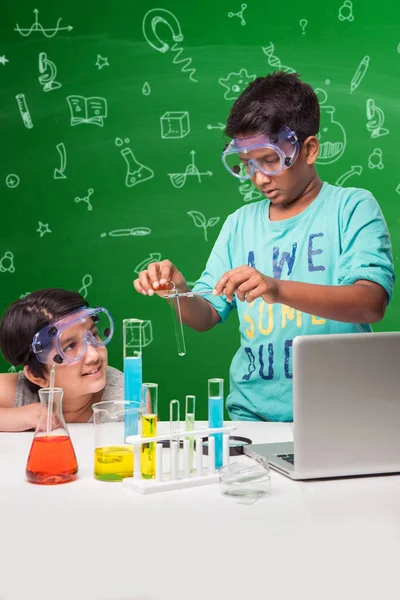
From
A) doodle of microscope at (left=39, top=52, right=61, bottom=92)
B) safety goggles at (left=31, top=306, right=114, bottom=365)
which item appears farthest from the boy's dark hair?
doodle of microscope at (left=39, top=52, right=61, bottom=92)

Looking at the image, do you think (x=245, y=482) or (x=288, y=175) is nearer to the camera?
(x=245, y=482)

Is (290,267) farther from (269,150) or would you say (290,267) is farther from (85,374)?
(85,374)

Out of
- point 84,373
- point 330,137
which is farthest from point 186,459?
point 330,137

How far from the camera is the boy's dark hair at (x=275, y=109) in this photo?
1983mm

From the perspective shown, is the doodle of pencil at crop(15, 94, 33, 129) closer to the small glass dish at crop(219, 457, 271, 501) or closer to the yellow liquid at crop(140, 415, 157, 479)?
the yellow liquid at crop(140, 415, 157, 479)

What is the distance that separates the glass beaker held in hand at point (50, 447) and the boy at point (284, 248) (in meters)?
0.48

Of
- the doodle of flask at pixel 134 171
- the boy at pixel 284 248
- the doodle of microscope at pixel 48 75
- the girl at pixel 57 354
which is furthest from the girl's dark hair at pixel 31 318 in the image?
the doodle of microscope at pixel 48 75

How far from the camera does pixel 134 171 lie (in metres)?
3.50

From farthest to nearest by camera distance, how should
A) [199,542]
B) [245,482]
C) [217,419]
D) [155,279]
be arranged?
1. [155,279]
2. [217,419]
3. [245,482]
4. [199,542]

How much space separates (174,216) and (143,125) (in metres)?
0.45

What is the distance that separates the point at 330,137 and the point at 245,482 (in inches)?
97.6

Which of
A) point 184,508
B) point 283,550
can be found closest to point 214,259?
point 184,508

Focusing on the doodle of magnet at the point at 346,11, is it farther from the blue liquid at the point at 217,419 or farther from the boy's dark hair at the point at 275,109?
the blue liquid at the point at 217,419

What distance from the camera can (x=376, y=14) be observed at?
3475mm
